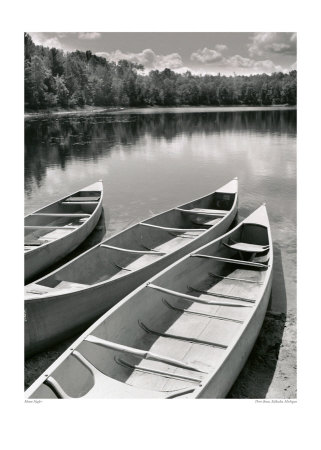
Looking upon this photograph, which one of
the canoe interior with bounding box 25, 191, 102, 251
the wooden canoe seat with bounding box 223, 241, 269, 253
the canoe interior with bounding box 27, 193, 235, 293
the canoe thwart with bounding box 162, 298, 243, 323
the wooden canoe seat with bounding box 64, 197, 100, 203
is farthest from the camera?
the wooden canoe seat with bounding box 64, 197, 100, 203

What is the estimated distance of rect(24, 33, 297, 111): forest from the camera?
11.2 m

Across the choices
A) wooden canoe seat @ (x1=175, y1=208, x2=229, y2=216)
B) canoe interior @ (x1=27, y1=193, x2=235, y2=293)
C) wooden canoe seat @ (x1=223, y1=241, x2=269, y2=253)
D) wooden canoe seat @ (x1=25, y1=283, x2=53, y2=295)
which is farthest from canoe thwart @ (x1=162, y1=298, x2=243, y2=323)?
wooden canoe seat @ (x1=175, y1=208, x2=229, y2=216)

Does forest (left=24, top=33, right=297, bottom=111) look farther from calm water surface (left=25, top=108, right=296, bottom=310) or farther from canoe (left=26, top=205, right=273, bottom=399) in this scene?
canoe (left=26, top=205, right=273, bottom=399)

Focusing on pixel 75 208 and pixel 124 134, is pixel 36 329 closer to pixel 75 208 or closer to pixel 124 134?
pixel 75 208

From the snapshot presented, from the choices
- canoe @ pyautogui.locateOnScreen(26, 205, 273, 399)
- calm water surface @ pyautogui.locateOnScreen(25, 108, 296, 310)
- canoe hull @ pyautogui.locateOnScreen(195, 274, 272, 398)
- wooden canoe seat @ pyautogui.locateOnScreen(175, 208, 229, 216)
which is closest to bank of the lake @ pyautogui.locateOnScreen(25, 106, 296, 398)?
calm water surface @ pyautogui.locateOnScreen(25, 108, 296, 310)

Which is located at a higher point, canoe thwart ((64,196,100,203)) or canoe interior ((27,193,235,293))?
canoe thwart ((64,196,100,203))

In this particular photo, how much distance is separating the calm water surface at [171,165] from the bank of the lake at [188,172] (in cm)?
3

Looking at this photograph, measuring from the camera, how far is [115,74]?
1378 cm

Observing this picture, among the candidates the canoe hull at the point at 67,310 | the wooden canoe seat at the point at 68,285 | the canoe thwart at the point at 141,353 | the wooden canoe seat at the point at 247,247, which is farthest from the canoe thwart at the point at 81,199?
the canoe thwart at the point at 141,353

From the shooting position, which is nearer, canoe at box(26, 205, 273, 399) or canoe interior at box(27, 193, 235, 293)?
canoe at box(26, 205, 273, 399)

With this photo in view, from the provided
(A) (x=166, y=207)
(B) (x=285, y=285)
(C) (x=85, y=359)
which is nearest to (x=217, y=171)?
(A) (x=166, y=207)

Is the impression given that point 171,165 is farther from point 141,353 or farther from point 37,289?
point 141,353

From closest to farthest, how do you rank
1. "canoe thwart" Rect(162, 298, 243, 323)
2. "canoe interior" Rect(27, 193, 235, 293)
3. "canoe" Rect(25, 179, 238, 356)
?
"canoe" Rect(25, 179, 238, 356) < "canoe thwart" Rect(162, 298, 243, 323) < "canoe interior" Rect(27, 193, 235, 293)

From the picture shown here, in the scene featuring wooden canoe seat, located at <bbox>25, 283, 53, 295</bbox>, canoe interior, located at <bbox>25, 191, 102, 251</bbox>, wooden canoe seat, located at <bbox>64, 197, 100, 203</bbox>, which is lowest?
wooden canoe seat, located at <bbox>25, 283, 53, 295</bbox>
